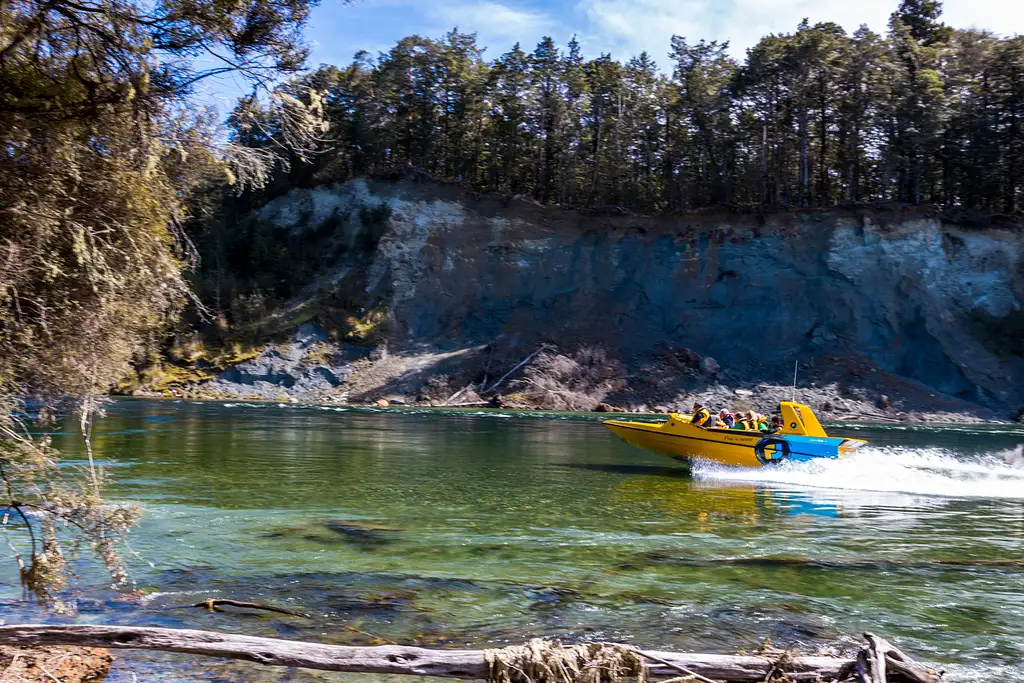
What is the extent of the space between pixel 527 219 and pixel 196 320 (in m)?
24.9

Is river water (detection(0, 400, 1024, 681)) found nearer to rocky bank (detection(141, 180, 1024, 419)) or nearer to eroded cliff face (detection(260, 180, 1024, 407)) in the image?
rocky bank (detection(141, 180, 1024, 419))

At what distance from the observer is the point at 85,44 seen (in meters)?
6.83

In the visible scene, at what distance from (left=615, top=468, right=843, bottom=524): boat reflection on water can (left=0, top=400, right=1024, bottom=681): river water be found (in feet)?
0.34

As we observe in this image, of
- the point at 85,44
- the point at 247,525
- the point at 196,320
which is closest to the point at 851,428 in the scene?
the point at 247,525

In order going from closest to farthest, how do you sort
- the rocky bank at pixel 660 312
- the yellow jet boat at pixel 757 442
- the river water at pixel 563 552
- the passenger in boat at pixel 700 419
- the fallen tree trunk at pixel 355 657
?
1. the fallen tree trunk at pixel 355 657
2. the river water at pixel 563 552
3. the yellow jet boat at pixel 757 442
4. the passenger in boat at pixel 700 419
5. the rocky bank at pixel 660 312

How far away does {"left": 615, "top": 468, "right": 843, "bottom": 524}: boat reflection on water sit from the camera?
15898mm

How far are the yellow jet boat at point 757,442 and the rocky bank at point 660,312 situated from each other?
25757 millimetres

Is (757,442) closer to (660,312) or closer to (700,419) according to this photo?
(700,419)

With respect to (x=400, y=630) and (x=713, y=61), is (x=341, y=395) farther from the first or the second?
(x=400, y=630)

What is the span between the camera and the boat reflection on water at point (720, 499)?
1590cm

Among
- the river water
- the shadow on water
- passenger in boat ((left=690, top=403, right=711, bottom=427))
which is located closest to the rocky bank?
the shadow on water

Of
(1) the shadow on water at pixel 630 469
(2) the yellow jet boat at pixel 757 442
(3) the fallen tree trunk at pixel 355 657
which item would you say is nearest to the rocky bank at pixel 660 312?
(1) the shadow on water at pixel 630 469

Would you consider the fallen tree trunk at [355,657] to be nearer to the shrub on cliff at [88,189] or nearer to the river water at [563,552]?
the shrub on cliff at [88,189]

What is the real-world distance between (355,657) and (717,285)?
53.2 metres
